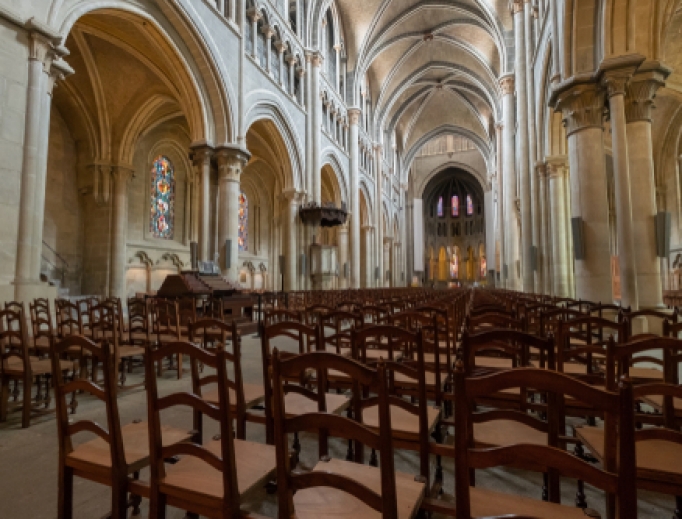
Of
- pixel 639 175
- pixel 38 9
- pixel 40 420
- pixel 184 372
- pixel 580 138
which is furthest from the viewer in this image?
pixel 580 138

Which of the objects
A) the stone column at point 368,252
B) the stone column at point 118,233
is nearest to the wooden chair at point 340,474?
the stone column at point 118,233

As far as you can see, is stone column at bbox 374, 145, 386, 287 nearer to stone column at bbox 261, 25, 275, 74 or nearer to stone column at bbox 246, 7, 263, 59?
stone column at bbox 261, 25, 275, 74

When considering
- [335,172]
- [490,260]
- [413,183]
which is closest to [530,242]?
[335,172]

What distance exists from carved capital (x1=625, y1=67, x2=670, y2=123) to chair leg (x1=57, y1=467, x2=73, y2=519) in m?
9.33

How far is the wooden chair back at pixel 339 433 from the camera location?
1172mm

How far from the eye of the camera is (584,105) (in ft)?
24.4

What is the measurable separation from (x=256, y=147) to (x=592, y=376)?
715 inches

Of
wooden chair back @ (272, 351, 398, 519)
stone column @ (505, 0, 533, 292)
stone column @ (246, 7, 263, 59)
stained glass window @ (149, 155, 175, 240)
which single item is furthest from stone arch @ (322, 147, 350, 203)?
wooden chair back @ (272, 351, 398, 519)

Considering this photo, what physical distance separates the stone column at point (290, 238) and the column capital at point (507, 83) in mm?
11355

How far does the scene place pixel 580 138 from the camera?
7555 millimetres

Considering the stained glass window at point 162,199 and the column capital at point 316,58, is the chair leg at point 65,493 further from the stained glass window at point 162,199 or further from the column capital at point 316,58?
the column capital at point 316,58

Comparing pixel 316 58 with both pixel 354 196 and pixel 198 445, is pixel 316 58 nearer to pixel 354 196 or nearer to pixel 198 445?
pixel 354 196

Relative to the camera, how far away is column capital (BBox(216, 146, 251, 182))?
11.4m

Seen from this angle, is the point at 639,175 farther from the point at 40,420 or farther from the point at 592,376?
the point at 40,420
